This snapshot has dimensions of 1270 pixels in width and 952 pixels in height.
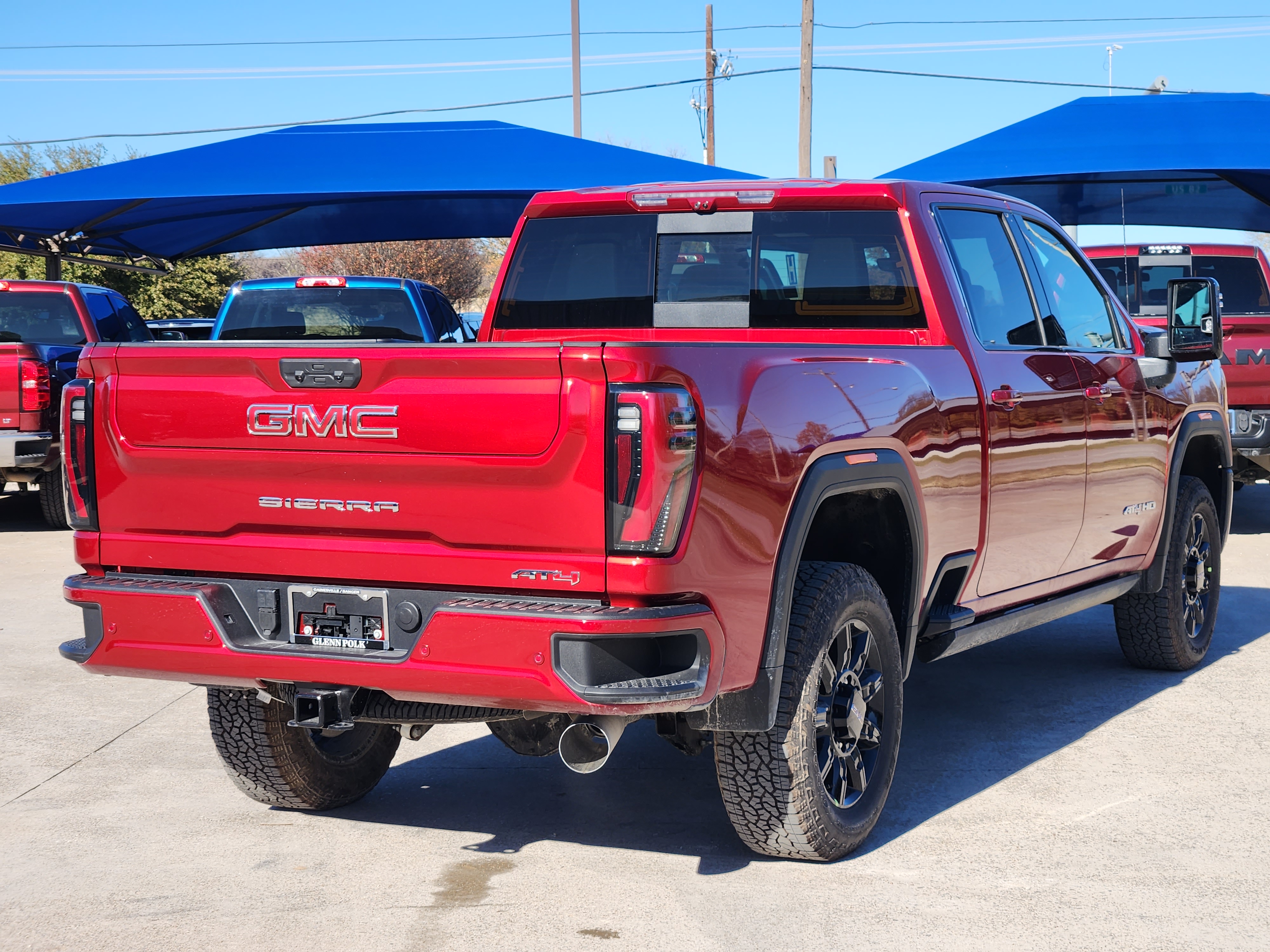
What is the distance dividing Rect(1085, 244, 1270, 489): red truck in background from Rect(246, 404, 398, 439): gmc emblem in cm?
840

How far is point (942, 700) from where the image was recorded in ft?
20.6

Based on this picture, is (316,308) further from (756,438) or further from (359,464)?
(756,438)

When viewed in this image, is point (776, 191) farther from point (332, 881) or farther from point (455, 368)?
point (332, 881)

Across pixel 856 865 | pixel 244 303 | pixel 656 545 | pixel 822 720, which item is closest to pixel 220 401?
pixel 656 545

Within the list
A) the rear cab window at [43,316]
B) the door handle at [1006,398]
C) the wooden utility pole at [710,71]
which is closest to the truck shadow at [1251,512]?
the door handle at [1006,398]

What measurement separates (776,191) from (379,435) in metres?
2.21

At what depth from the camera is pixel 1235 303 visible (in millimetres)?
11703

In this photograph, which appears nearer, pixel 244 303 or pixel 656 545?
pixel 656 545

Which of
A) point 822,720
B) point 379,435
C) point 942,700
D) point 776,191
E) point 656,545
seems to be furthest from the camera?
point 942,700

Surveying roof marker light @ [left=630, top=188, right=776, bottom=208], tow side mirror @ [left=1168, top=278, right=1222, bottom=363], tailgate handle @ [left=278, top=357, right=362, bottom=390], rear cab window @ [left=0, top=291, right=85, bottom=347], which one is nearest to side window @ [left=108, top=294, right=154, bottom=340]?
rear cab window @ [left=0, top=291, right=85, bottom=347]

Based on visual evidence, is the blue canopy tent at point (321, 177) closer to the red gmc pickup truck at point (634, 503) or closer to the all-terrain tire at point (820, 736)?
the red gmc pickup truck at point (634, 503)

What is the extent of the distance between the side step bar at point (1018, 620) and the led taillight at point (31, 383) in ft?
28.3

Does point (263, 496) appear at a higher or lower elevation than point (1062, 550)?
higher


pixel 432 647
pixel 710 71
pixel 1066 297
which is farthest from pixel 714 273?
pixel 710 71
